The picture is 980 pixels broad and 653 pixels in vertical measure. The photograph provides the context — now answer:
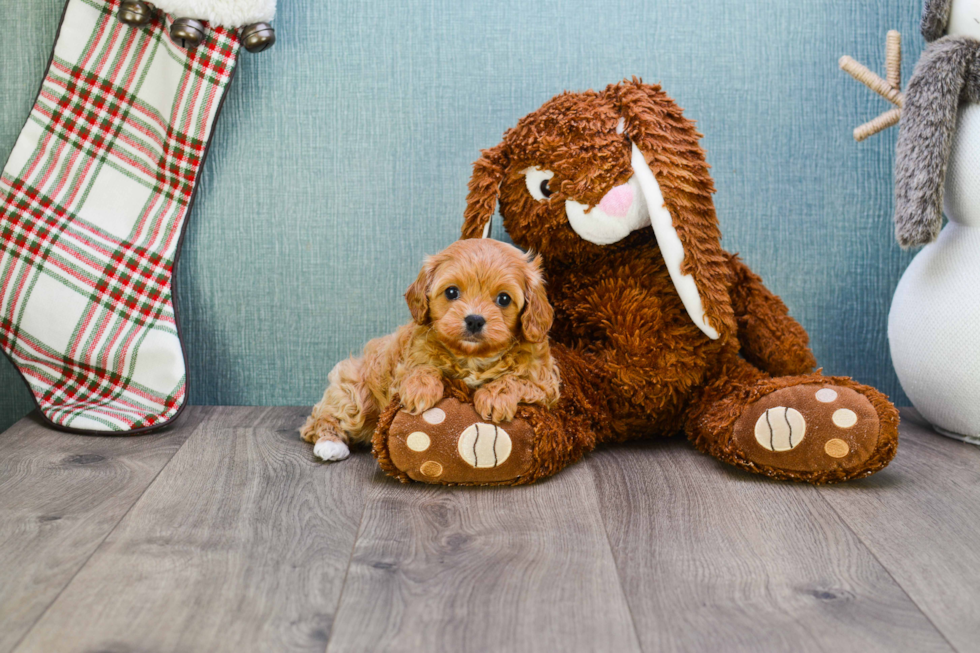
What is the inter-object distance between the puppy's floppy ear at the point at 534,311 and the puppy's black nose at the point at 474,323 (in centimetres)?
7

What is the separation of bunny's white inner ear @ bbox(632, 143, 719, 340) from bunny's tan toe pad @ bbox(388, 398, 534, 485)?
30cm

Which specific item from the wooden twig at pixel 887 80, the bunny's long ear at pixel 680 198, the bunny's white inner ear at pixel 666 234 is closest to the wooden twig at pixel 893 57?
the wooden twig at pixel 887 80

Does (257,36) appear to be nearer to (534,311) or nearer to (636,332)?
(534,311)

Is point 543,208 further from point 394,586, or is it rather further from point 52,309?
point 52,309

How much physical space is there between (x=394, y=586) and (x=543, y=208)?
1.91 feet

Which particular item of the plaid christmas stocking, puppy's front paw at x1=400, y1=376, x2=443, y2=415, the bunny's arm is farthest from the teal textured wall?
puppy's front paw at x1=400, y1=376, x2=443, y2=415

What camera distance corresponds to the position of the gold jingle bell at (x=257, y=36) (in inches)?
51.6

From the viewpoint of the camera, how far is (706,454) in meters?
1.25

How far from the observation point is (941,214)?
118 cm

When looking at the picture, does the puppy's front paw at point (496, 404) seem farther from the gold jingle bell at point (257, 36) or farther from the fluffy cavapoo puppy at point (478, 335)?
the gold jingle bell at point (257, 36)

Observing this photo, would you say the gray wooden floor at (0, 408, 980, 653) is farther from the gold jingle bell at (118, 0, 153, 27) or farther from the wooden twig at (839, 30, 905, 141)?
the gold jingle bell at (118, 0, 153, 27)

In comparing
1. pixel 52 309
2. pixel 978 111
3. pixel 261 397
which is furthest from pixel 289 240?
pixel 978 111

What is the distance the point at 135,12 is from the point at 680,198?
2.95ft

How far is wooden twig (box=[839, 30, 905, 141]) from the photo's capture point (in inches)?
49.4
